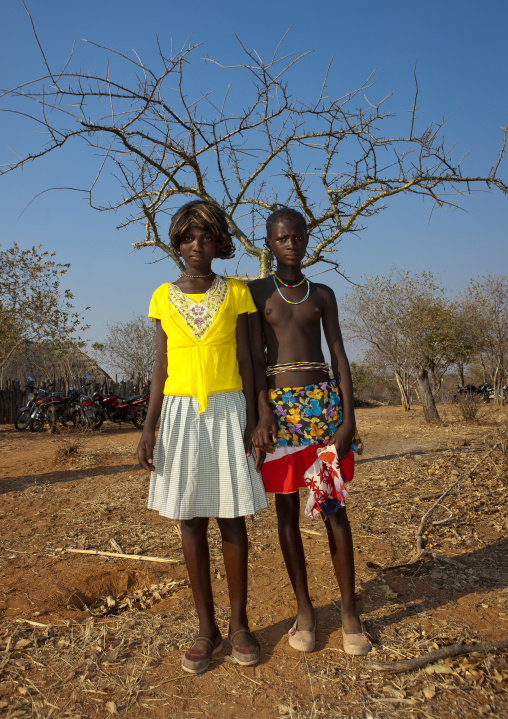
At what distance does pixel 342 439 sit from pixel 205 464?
23.2 inches

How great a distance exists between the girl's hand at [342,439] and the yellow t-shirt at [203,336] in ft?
1.50

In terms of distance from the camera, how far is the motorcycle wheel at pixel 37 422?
11.2 metres

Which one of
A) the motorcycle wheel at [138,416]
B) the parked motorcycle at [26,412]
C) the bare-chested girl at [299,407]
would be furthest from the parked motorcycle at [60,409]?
the bare-chested girl at [299,407]

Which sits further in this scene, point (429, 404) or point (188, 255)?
point (429, 404)

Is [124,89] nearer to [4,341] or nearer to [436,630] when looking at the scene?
[436,630]

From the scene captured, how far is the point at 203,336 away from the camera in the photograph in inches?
81.3

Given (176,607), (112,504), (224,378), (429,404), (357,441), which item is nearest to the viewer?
(224,378)

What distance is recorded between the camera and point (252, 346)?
2184 mm

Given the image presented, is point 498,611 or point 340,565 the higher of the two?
point 340,565

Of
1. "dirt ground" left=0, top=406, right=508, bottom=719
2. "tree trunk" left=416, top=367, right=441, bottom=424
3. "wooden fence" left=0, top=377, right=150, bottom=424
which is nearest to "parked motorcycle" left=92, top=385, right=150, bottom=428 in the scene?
"wooden fence" left=0, top=377, right=150, bottom=424

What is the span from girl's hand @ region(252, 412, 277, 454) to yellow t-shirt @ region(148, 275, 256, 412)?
175 mm

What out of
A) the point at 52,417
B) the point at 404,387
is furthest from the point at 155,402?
the point at 404,387

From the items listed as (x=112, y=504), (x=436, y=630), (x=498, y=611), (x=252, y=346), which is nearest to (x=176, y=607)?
(x=436, y=630)

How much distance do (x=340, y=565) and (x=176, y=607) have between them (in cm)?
91
